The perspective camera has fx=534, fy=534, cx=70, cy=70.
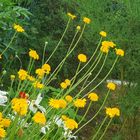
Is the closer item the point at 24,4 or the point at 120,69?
the point at 120,69

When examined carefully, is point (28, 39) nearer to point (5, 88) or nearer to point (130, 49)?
point (5, 88)

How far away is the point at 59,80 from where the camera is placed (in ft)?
18.5

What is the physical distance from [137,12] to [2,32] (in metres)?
1.35

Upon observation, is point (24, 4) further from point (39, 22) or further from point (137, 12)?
point (137, 12)

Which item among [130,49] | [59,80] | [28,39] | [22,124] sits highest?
[22,124]

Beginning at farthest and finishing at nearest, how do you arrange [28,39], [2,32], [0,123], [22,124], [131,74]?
[28,39], [2,32], [131,74], [22,124], [0,123]

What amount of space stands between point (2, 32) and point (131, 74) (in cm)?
125

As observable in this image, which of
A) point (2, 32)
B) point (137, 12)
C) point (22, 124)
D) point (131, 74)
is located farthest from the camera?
point (2, 32)

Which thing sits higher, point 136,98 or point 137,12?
point 137,12

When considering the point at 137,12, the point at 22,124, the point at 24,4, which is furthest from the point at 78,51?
the point at 22,124

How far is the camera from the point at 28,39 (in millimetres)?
5594

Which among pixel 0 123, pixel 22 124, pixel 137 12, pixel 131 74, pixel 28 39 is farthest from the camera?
pixel 28 39

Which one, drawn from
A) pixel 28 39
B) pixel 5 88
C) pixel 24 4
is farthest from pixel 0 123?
pixel 24 4

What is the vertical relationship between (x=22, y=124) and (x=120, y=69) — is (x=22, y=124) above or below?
above
